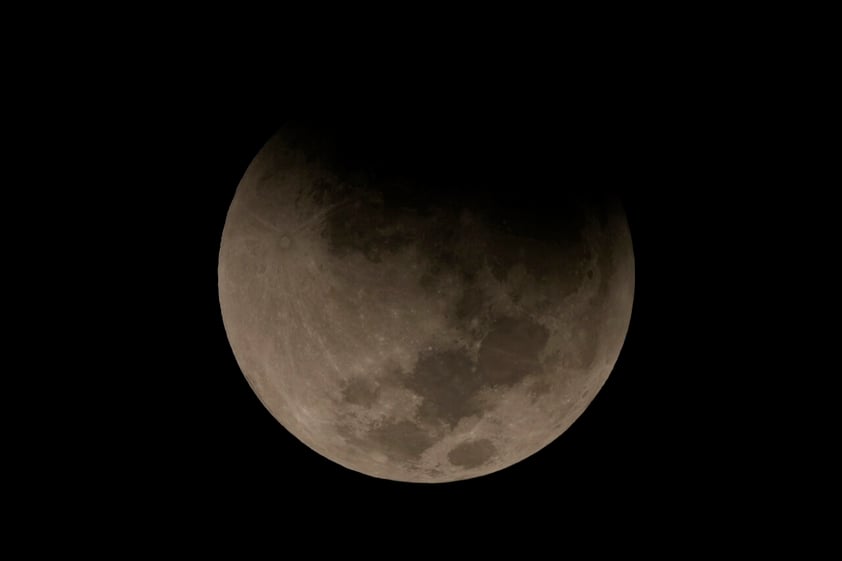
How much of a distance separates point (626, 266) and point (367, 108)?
1.43 m

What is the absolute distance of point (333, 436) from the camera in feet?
9.45

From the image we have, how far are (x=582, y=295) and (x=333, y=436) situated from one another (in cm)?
130

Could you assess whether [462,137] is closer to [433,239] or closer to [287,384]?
[433,239]

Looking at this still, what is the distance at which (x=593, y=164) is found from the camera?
2.90m

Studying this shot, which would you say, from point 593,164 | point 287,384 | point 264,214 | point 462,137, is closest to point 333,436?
point 287,384

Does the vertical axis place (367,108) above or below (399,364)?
above

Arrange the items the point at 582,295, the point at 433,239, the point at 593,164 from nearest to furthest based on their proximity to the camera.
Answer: the point at 433,239
the point at 582,295
the point at 593,164

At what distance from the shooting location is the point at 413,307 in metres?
2.50

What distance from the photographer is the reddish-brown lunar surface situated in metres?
2.50

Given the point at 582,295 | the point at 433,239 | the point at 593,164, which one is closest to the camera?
the point at 433,239

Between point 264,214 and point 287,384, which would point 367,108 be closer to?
point 264,214

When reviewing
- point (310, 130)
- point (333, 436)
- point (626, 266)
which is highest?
point (310, 130)

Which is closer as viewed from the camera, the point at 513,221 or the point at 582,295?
the point at 513,221

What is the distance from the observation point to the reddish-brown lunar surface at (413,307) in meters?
2.50
